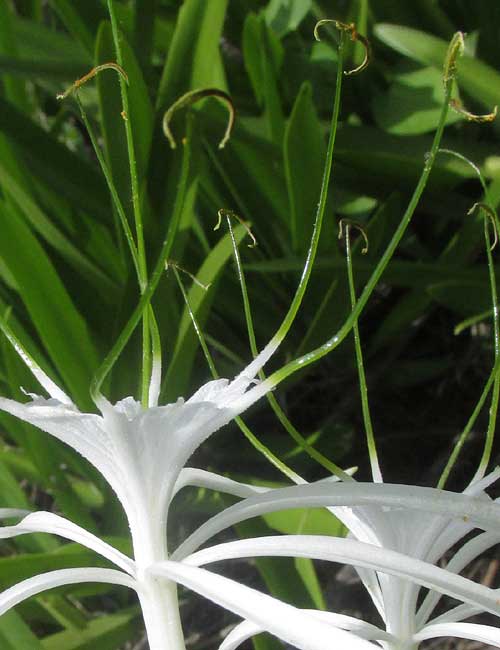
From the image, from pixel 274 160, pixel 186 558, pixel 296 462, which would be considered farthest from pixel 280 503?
pixel 274 160

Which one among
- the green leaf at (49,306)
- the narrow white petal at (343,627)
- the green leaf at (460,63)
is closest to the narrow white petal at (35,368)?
the narrow white petal at (343,627)

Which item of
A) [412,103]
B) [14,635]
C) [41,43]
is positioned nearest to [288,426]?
[14,635]

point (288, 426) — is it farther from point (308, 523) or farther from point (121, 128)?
point (121, 128)

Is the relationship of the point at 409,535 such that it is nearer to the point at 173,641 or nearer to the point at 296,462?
the point at 173,641

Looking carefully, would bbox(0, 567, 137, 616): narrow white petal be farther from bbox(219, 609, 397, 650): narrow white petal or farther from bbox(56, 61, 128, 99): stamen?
bbox(56, 61, 128, 99): stamen

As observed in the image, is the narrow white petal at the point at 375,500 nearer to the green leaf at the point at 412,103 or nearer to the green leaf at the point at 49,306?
the green leaf at the point at 49,306
